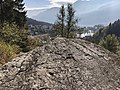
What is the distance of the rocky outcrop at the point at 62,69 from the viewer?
5598mm

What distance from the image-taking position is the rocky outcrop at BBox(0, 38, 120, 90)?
560 centimetres

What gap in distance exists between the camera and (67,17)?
7031 cm

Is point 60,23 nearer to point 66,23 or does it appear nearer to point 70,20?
point 66,23

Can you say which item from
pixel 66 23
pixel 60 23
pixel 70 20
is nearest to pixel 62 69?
pixel 70 20

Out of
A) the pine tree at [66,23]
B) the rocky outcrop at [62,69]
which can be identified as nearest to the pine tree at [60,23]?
the pine tree at [66,23]

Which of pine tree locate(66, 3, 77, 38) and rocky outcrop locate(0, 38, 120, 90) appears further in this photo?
pine tree locate(66, 3, 77, 38)

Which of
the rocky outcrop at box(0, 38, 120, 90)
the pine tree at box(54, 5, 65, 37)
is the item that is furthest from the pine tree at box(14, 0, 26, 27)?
the rocky outcrop at box(0, 38, 120, 90)

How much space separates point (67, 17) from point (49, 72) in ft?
213

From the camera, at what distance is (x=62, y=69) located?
233 inches

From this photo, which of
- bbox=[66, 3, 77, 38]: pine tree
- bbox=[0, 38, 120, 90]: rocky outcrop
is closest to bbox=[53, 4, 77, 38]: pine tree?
bbox=[66, 3, 77, 38]: pine tree

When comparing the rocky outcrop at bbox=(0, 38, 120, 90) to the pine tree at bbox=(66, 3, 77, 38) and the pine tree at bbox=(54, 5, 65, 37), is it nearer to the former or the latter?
the pine tree at bbox=(66, 3, 77, 38)

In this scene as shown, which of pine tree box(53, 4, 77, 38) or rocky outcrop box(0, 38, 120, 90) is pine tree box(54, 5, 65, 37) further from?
rocky outcrop box(0, 38, 120, 90)

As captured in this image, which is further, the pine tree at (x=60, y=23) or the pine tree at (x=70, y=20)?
the pine tree at (x=60, y=23)

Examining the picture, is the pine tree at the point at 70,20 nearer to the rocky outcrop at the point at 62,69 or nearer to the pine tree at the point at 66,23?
the pine tree at the point at 66,23
